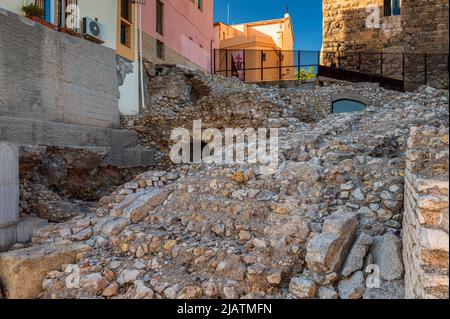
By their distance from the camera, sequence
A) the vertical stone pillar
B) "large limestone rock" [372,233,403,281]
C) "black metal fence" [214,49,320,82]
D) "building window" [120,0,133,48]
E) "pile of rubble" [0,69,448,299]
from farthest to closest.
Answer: "black metal fence" [214,49,320,82] → "building window" [120,0,133,48] → the vertical stone pillar → "pile of rubble" [0,69,448,299] → "large limestone rock" [372,233,403,281]

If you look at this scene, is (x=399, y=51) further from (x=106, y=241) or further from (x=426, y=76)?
(x=106, y=241)

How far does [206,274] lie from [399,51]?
12.8 m

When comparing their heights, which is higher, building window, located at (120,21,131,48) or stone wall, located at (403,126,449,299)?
building window, located at (120,21,131,48)

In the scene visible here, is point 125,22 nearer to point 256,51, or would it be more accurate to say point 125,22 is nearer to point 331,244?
point 331,244

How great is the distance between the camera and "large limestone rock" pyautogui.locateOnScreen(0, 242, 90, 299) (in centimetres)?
332

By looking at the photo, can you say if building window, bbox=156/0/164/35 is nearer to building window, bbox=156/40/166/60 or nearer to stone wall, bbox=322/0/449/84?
building window, bbox=156/40/166/60

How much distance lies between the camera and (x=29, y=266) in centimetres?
340

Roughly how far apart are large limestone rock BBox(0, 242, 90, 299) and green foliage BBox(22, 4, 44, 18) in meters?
4.71

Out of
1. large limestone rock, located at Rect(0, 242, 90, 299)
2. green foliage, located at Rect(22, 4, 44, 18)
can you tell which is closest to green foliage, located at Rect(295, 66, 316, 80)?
green foliage, located at Rect(22, 4, 44, 18)

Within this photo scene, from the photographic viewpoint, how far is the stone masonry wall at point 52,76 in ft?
17.9

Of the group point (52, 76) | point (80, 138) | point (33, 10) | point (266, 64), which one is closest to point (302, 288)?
point (80, 138)

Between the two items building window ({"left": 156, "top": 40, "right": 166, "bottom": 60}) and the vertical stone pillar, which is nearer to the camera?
the vertical stone pillar

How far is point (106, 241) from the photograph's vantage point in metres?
3.97
